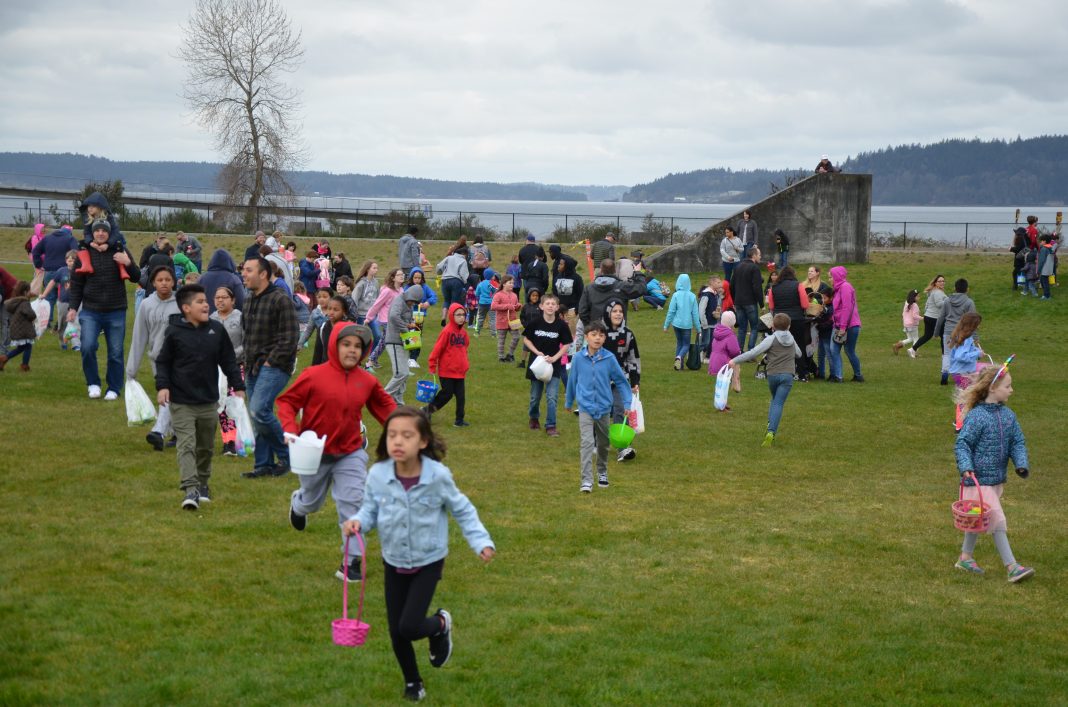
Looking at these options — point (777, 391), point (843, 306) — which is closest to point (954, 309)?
point (843, 306)

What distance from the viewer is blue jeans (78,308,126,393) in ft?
44.5

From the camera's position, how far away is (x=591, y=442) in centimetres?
1075

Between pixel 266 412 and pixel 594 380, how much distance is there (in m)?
3.10

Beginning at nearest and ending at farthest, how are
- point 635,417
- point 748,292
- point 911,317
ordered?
point 635,417 → point 748,292 → point 911,317

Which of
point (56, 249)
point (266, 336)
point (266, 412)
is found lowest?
point (266, 412)

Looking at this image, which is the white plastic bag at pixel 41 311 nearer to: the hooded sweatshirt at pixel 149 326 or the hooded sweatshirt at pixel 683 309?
the hooded sweatshirt at pixel 149 326

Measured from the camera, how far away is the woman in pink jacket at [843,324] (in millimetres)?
18578

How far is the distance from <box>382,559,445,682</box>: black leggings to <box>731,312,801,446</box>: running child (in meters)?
7.91

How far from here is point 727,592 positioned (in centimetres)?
788

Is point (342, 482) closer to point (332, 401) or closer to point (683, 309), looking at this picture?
point (332, 401)

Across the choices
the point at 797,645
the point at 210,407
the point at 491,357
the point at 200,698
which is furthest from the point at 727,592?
the point at 491,357

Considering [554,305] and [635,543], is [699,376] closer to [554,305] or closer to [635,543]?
[554,305]

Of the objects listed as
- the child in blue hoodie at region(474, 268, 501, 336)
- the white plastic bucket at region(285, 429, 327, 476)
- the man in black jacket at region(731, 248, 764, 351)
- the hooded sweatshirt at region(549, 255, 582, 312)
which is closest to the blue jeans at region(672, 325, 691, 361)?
the man in black jacket at region(731, 248, 764, 351)

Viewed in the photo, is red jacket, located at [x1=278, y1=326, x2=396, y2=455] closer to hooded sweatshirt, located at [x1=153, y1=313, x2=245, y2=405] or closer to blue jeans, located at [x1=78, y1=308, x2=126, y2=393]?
hooded sweatshirt, located at [x1=153, y1=313, x2=245, y2=405]
